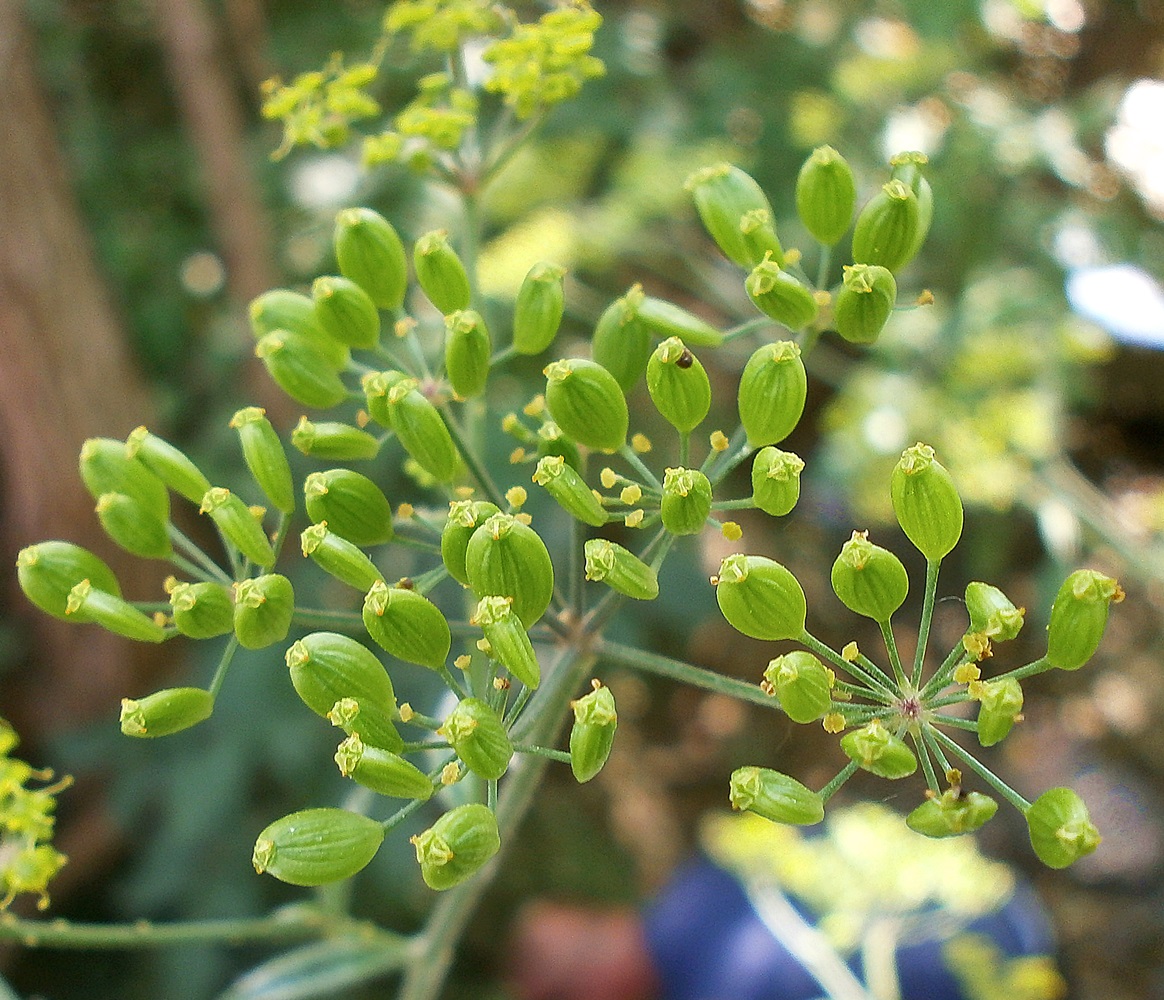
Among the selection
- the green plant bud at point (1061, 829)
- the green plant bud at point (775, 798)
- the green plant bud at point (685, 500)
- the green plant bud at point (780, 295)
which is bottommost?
the green plant bud at point (1061, 829)

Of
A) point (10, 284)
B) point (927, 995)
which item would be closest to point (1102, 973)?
point (927, 995)

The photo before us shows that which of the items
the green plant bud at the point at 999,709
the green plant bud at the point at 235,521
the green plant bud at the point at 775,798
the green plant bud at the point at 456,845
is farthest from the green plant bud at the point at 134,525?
the green plant bud at the point at 999,709

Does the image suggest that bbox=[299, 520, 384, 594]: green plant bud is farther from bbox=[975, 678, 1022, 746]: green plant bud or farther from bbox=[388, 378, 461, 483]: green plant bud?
bbox=[975, 678, 1022, 746]: green plant bud

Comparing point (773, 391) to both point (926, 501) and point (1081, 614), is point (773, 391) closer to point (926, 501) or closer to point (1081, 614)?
point (926, 501)

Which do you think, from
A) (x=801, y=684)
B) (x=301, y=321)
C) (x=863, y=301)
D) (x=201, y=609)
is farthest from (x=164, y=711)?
(x=863, y=301)

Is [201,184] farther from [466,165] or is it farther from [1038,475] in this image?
[1038,475]

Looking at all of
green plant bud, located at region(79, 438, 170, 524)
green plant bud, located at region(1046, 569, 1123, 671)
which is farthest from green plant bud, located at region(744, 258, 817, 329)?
green plant bud, located at region(79, 438, 170, 524)

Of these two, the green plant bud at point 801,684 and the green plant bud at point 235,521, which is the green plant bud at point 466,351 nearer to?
the green plant bud at point 235,521
